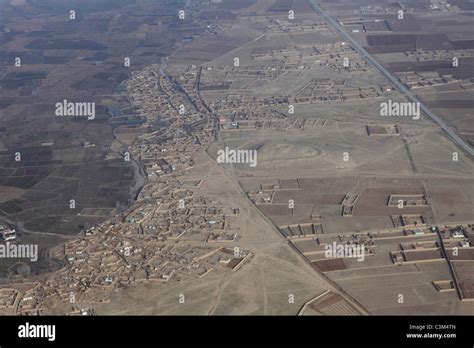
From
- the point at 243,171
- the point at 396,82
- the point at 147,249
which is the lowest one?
the point at 147,249

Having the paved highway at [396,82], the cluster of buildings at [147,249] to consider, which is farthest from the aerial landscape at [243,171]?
the paved highway at [396,82]

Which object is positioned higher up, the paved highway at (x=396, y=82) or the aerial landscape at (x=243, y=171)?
the paved highway at (x=396, y=82)

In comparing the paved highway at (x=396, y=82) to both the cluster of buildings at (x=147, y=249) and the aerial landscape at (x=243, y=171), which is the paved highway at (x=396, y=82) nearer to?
the aerial landscape at (x=243, y=171)

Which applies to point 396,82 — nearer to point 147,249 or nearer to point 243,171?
point 243,171

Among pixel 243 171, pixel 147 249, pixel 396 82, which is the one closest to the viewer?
pixel 147 249

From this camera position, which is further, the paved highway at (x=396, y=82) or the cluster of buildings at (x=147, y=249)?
the paved highway at (x=396, y=82)

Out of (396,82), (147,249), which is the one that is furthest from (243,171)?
(396,82)

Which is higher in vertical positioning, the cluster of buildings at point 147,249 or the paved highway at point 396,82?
the paved highway at point 396,82
